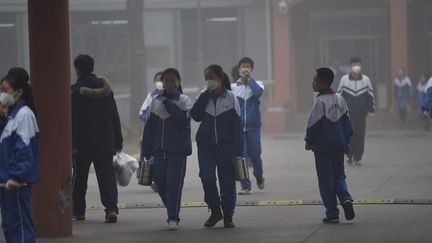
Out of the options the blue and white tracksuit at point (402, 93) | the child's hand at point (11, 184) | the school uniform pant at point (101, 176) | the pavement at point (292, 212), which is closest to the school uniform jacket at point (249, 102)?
the pavement at point (292, 212)

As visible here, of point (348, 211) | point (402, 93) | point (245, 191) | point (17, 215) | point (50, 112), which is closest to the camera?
point (17, 215)

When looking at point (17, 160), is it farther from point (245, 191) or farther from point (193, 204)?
point (245, 191)

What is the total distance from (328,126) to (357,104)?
795 centimetres

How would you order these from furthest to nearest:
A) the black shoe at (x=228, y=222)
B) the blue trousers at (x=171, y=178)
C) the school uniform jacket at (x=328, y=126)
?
1. the school uniform jacket at (x=328, y=126)
2. the black shoe at (x=228, y=222)
3. the blue trousers at (x=171, y=178)

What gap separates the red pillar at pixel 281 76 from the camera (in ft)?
112

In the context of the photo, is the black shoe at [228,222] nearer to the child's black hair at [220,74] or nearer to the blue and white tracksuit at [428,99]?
the child's black hair at [220,74]

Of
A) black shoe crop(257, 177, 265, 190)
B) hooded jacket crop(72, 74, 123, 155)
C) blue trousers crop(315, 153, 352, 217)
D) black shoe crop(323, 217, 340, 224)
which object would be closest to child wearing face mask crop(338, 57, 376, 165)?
black shoe crop(257, 177, 265, 190)

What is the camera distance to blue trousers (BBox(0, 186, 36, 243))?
9516 mm

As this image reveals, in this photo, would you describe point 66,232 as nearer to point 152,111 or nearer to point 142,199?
point 152,111

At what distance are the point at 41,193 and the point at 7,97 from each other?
7.00 ft

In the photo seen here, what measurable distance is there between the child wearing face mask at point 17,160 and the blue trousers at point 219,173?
119 inches

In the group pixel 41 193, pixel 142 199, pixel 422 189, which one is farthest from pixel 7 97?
pixel 422 189

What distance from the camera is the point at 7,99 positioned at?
31.3 feet

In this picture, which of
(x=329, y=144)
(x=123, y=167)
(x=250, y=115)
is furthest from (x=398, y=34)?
(x=329, y=144)
